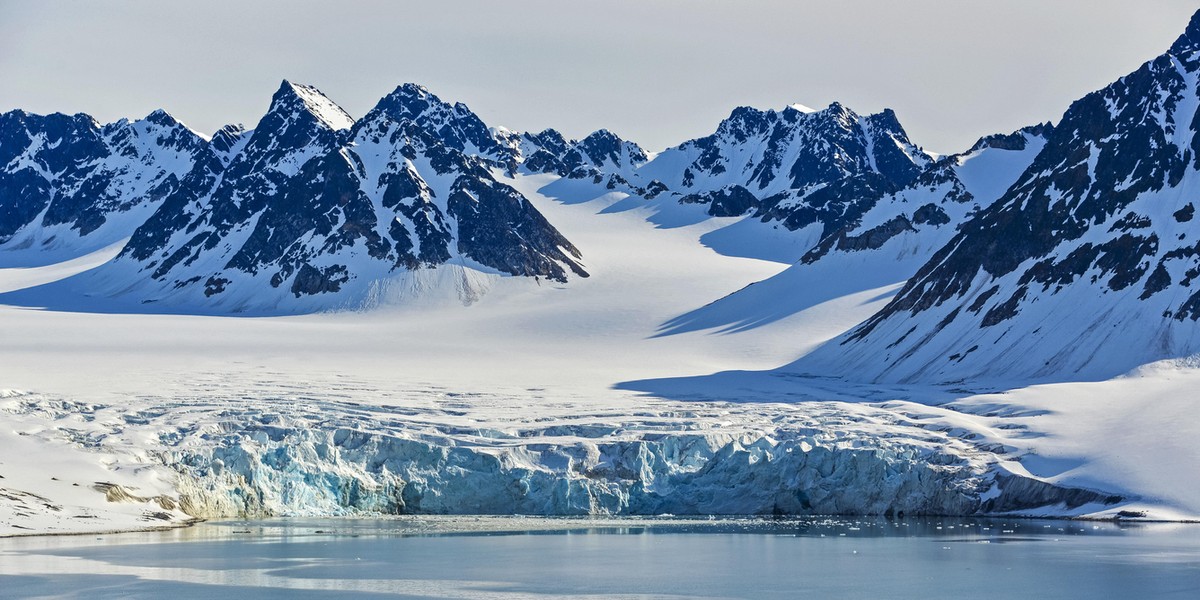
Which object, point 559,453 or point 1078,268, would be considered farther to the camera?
point 1078,268

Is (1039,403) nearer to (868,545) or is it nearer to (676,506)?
(676,506)

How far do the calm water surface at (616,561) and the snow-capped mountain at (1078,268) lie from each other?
5615cm

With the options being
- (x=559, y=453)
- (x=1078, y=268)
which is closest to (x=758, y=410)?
(x=559, y=453)

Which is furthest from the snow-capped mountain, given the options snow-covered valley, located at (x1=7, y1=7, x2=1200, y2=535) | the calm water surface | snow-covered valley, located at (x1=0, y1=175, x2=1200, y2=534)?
the calm water surface

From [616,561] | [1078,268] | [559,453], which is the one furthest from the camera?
[1078,268]

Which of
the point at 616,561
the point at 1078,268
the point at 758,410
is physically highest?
the point at 1078,268

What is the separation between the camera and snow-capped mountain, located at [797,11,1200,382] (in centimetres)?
13862

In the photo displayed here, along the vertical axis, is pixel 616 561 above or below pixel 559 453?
below

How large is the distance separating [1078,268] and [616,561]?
319 ft

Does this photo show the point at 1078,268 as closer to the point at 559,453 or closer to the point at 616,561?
the point at 559,453

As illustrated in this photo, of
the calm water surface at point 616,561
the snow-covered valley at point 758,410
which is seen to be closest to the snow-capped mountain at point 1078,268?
the snow-covered valley at point 758,410

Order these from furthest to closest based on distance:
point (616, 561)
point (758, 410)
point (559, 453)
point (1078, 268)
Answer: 1. point (1078, 268)
2. point (758, 410)
3. point (559, 453)
4. point (616, 561)

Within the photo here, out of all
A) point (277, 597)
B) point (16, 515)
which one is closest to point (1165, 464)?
point (277, 597)

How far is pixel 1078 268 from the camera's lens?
5984 inches
